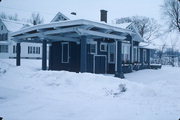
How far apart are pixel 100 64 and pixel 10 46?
2634 centimetres

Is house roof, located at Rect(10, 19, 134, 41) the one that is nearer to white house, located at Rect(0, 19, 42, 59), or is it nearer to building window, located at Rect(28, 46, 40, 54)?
white house, located at Rect(0, 19, 42, 59)

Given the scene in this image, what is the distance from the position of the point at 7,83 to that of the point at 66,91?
4.51 metres

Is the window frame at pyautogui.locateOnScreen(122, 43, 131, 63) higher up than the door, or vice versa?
the window frame at pyautogui.locateOnScreen(122, 43, 131, 63)

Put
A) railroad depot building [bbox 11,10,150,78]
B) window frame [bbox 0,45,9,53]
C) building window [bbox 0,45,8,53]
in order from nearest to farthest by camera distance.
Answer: railroad depot building [bbox 11,10,150,78] → window frame [bbox 0,45,9,53] → building window [bbox 0,45,8,53]

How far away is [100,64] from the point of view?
74.6 feet

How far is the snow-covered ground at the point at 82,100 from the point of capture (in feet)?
22.0

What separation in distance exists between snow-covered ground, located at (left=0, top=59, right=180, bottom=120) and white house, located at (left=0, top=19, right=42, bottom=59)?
31735mm

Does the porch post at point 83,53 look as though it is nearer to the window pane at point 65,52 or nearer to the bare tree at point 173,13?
the window pane at point 65,52

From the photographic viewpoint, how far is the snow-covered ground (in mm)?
6699

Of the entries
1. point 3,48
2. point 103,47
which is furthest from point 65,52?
point 3,48

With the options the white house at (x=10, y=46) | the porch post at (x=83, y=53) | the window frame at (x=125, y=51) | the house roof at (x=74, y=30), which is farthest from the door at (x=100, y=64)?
the white house at (x=10, y=46)

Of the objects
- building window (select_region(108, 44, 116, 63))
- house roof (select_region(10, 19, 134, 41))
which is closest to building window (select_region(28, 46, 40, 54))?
house roof (select_region(10, 19, 134, 41))

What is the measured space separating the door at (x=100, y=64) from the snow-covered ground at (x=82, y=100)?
9.34 meters

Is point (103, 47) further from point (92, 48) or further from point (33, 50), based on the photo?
point (33, 50)
